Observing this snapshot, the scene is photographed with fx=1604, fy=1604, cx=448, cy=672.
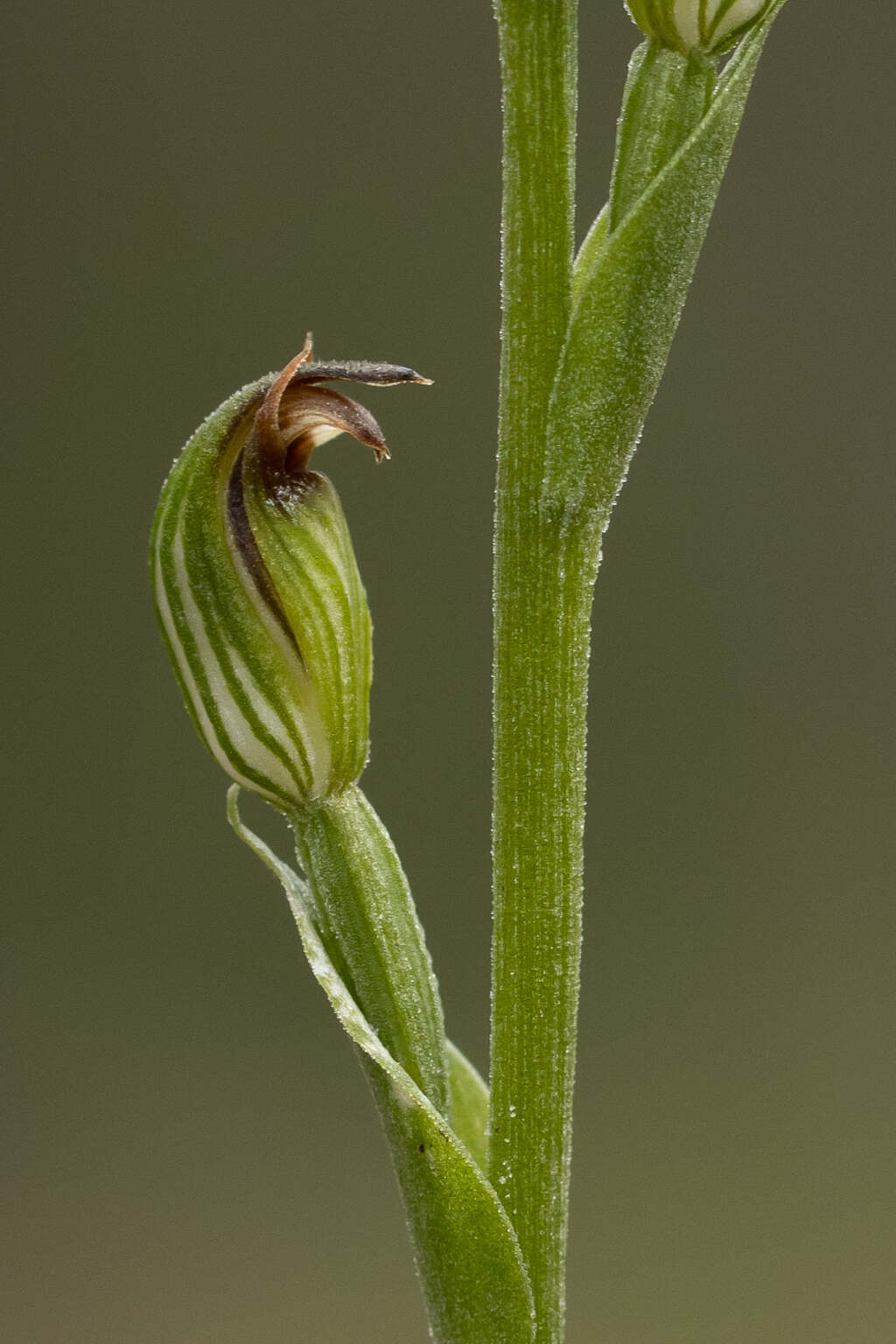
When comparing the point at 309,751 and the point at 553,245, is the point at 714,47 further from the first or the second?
the point at 309,751

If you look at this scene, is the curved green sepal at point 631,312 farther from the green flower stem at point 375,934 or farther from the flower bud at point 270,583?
the green flower stem at point 375,934

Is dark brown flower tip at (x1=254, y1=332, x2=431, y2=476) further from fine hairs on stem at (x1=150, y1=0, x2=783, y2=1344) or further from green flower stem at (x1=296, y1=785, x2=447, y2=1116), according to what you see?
green flower stem at (x1=296, y1=785, x2=447, y2=1116)

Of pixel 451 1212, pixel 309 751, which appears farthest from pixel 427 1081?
pixel 309 751

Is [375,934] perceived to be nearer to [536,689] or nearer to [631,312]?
[536,689]

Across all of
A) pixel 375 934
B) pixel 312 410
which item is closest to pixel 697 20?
pixel 312 410

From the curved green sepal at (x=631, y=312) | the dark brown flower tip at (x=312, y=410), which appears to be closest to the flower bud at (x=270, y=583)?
the dark brown flower tip at (x=312, y=410)

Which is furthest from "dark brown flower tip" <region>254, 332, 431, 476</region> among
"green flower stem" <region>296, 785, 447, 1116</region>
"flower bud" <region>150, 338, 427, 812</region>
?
"green flower stem" <region>296, 785, 447, 1116</region>
